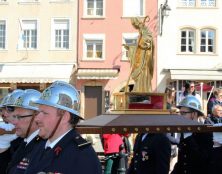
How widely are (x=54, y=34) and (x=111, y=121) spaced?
26.7 meters

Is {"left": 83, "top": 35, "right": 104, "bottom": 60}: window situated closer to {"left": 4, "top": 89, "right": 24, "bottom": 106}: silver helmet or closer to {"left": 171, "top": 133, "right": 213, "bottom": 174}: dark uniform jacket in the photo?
{"left": 171, "top": 133, "right": 213, "bottom": 174}: dark uniform jacket

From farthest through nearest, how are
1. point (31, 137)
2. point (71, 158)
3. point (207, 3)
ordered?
point (207, 3)
point (31, 137)
point (71, 158)

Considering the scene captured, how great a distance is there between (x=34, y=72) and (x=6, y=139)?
82.0ft

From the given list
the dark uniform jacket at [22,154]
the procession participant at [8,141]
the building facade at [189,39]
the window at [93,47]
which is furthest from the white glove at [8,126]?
the window at [93,47]

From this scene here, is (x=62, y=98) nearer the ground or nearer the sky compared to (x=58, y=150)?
nearer the sky

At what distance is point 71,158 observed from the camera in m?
3.80

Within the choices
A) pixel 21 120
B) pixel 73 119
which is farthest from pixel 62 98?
pixel 21 120

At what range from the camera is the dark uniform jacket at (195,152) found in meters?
6.34

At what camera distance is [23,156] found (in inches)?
203

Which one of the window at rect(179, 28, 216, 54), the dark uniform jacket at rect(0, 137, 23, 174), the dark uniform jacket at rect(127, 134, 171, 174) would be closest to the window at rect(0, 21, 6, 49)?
the window at rect(179, 28, 216, 54)

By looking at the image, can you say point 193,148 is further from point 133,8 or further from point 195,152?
point 133,8

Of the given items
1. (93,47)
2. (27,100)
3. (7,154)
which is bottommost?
(7,154)

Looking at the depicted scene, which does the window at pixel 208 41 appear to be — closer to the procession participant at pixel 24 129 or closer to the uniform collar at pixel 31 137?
the procession participant at pixel 24 129

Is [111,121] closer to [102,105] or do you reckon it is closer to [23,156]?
[23,156]
